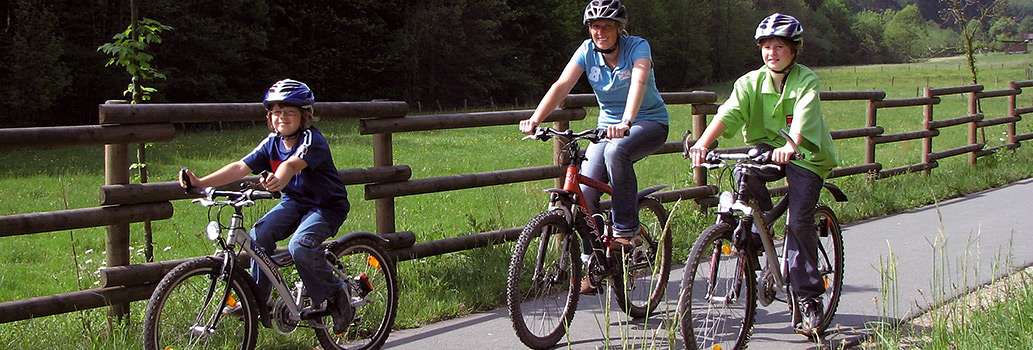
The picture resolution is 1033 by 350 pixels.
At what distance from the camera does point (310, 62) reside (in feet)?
174

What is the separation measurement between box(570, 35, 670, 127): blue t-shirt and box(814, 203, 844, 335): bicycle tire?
3.61 ft

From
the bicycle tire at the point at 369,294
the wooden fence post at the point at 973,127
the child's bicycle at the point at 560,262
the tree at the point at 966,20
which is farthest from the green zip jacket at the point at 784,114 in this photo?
the tree at the point at 966,20

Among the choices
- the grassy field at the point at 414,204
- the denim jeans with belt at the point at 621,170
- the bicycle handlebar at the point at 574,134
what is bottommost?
the grassy field at the point at 414,204

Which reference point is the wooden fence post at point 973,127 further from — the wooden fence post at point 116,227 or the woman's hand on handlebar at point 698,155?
the wooden fence post at point 116,227

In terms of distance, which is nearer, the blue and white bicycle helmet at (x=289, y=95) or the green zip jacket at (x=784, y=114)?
the blue and white bicycle helmet at (x=289, y=95)

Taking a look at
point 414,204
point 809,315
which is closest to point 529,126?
point 809,315

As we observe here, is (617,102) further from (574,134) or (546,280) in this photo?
(546,280)

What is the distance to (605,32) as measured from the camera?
557 cm

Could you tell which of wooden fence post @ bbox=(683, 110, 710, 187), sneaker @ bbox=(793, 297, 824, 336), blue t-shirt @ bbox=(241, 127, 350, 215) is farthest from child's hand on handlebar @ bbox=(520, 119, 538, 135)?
wooden fence post @ bbox=(683, 110, 710, 187)

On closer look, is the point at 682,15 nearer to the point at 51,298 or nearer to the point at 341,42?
the point at 341,42

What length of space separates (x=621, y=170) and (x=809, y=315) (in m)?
1.29

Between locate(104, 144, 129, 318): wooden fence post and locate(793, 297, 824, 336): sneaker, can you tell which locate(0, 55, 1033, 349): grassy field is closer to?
locate(104, 144, 129, 318): wooden fence post

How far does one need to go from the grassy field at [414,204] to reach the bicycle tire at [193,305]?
486mm

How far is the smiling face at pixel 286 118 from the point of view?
4734 mm
